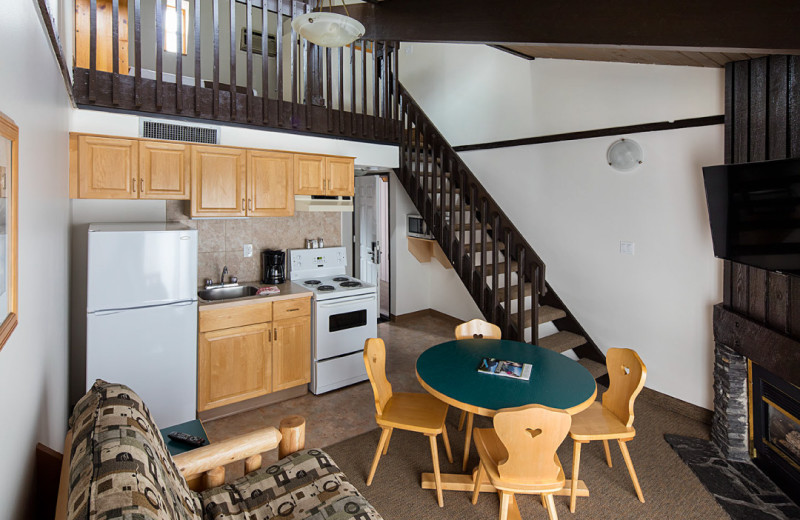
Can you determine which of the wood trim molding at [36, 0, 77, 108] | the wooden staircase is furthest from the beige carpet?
the wood trim molding at [36, 0, 77, 108]

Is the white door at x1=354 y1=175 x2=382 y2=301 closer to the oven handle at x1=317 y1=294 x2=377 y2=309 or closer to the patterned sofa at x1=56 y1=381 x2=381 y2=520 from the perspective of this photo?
the oven handle at x1=317 y1=294 x2=377 y2=309

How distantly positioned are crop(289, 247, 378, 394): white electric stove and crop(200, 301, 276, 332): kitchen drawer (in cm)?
46

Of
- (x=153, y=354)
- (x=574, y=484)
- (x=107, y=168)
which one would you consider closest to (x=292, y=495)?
(x=574, y=484)

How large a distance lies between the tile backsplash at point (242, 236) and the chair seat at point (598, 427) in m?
3.09

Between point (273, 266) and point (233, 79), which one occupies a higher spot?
point (233, 79)

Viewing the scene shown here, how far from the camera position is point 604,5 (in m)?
2.04

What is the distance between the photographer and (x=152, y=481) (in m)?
1.23

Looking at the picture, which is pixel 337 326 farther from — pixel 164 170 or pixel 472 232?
pixel 164 170

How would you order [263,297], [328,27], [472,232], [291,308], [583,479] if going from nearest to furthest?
1. [328,27]
2. [583,479]
3. [263,297]
4. [291,308]
5. [472,232]

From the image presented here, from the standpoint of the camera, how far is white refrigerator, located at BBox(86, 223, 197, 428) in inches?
115

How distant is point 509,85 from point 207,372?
4195 millimetres

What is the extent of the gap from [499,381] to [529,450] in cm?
55

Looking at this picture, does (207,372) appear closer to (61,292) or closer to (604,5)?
(61,292)

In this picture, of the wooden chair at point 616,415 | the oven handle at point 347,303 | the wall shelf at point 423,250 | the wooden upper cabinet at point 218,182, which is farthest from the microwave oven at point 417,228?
the wooden chair at point 616,415
